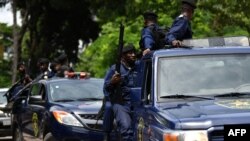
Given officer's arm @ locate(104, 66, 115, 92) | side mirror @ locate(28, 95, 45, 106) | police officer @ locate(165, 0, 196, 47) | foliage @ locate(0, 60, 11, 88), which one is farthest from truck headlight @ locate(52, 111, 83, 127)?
foliage @ locate(0, 60, 11, 88)

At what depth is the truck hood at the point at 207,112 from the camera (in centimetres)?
537

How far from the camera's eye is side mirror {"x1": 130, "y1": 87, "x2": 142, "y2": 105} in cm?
693

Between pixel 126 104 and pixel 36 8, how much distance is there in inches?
1057

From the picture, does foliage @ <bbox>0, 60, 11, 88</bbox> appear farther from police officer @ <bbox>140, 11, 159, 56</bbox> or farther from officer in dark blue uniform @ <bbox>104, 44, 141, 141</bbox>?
officer in dark blue uniform @ <bbox>104, 44, 141, 141</bbox>

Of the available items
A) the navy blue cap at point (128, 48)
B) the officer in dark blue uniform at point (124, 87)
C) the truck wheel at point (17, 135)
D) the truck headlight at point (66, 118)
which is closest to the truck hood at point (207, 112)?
the officer in dark blue uniform at point (124, 87)

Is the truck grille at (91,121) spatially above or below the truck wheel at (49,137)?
above

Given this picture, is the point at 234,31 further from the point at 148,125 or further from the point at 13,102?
the point at 148,125

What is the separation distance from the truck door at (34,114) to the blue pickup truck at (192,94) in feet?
12.8

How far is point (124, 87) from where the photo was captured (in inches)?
307

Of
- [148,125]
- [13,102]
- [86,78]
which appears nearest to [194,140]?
[148,125]

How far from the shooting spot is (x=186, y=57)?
666 centimetres

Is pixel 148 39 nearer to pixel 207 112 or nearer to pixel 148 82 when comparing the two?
pixel 148 82

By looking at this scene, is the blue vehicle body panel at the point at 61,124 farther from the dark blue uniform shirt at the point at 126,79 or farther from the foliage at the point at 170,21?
the foliage at the point at 170,21

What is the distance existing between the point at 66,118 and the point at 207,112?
178 inches
